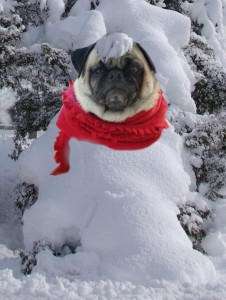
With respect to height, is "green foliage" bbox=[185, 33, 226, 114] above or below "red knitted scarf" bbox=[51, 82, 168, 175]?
below

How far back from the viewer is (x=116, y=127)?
5.15ft

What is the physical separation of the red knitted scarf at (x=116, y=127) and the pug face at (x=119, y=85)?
33 mm

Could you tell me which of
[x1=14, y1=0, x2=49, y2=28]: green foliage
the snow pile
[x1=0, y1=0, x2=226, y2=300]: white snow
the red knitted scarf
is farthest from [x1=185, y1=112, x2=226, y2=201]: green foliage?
the red knitted scarf

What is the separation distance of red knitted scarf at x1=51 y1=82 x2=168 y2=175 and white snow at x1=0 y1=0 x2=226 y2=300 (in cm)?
364

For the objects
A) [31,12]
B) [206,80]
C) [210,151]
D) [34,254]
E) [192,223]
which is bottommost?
[34,254]

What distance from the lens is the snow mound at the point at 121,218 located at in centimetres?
598

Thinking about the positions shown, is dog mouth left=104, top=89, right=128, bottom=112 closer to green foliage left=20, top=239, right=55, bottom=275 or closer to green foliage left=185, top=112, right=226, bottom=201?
green foliage left=20, top=239, right=55, bottom=275

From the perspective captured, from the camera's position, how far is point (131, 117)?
154 centimetres

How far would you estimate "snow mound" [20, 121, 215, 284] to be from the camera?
598 cm

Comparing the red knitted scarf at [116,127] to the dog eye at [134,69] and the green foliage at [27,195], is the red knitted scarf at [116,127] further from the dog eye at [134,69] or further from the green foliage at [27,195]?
the green foliage at [27,195]

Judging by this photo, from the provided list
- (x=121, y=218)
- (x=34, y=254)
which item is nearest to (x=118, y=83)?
(x=121, y=218)

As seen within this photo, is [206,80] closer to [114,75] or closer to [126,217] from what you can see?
[126,217]

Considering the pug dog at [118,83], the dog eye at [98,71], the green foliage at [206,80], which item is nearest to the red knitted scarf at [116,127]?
the pug dog at [118,83]

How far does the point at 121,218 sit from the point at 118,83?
4.75 meters
